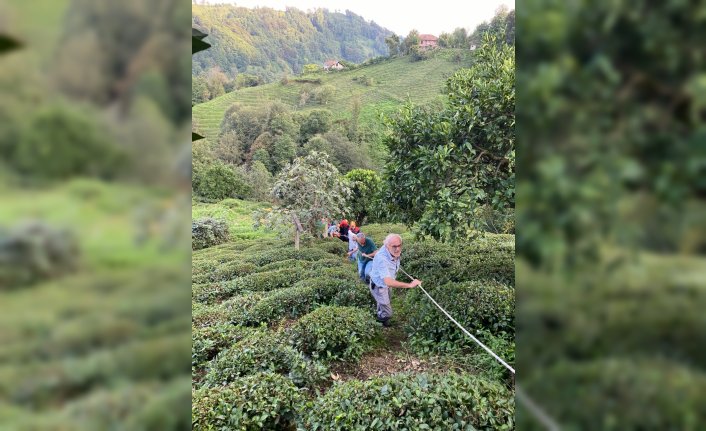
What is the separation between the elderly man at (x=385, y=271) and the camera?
13.2 feet

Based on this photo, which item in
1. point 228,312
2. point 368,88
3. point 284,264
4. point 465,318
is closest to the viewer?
point 465,318

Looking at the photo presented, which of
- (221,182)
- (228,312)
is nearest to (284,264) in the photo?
(228,312)

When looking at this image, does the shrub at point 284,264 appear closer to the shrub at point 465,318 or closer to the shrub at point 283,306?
the shrub at point 283,306

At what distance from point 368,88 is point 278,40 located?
2.91m

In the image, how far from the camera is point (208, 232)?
1032 centimetres

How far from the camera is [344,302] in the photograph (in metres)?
5.03
